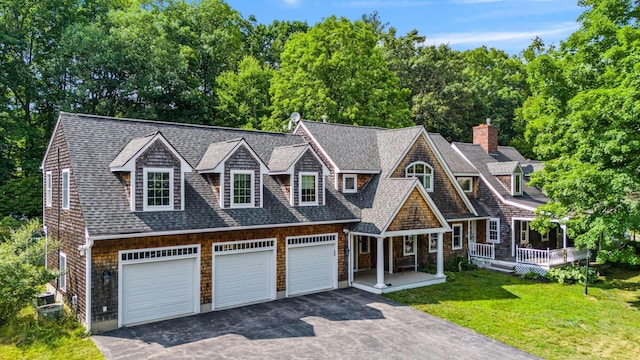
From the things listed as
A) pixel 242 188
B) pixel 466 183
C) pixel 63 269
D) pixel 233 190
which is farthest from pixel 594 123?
pixel 63 269

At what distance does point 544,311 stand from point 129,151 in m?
15.2

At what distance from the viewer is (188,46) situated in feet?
120

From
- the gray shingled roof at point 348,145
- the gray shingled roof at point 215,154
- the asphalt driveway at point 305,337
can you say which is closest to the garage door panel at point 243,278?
the asphalt driveway at point 305,337

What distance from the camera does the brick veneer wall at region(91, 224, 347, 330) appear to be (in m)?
11.7

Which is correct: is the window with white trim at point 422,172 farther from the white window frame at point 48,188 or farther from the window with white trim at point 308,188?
the white window frame at point 48,188

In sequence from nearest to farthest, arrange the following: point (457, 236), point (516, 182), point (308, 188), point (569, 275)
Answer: point (308, 188)
point (569, 275)
point (457, 236)
point (516, 182)

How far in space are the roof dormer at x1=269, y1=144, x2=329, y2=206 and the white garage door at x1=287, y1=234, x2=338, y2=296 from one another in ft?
5.03

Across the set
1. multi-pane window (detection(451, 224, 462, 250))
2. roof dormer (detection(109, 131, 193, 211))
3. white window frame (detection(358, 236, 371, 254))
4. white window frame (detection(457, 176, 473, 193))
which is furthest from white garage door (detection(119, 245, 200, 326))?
white window frame (detection(457, 176, 473, 193))

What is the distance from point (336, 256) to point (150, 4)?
33311 mm

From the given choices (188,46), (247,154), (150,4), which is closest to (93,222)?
(247,154)

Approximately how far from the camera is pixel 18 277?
11.9 meters

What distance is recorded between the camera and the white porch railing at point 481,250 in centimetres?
2219

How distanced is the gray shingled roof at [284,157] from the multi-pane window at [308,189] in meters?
0.75

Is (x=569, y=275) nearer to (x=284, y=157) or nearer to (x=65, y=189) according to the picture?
(x=284, y=157)
